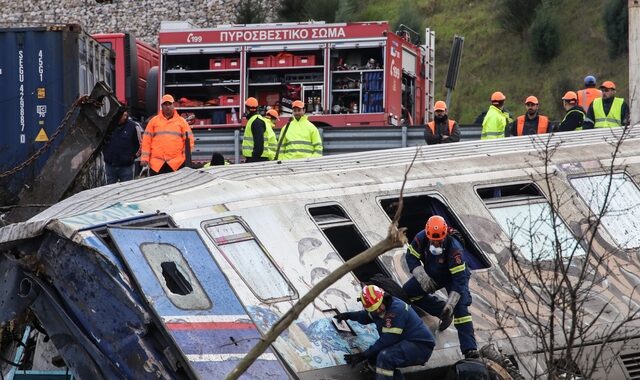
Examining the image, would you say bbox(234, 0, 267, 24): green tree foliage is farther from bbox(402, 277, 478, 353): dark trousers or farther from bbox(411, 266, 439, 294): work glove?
bbox(411, 266, 439, 294): work glove

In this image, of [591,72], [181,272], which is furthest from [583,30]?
[181,272]

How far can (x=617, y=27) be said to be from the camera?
53.3 m

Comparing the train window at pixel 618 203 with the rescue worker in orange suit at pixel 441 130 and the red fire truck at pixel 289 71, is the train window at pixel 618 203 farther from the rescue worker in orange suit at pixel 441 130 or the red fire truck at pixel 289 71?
the red fire truck at pixel 289 71

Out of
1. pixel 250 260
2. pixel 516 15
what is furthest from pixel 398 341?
pixel 516 15

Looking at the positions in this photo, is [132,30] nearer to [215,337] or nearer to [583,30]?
[583,30]

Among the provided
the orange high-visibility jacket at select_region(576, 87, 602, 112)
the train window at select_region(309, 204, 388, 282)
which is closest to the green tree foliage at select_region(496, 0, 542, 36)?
the orange high-visibility jacket at select_region(576, 87, 602, 112)

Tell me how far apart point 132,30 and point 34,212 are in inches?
1671

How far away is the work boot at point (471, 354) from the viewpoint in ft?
44.0

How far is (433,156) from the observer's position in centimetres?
1620

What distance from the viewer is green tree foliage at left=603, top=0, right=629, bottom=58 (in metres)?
52.9

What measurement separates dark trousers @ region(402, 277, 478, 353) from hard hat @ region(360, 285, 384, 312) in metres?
1.03

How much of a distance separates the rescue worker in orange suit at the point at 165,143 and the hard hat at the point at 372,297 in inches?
265

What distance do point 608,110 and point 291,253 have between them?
829cm

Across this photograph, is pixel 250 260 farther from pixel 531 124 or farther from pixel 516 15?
pixel 516 15
